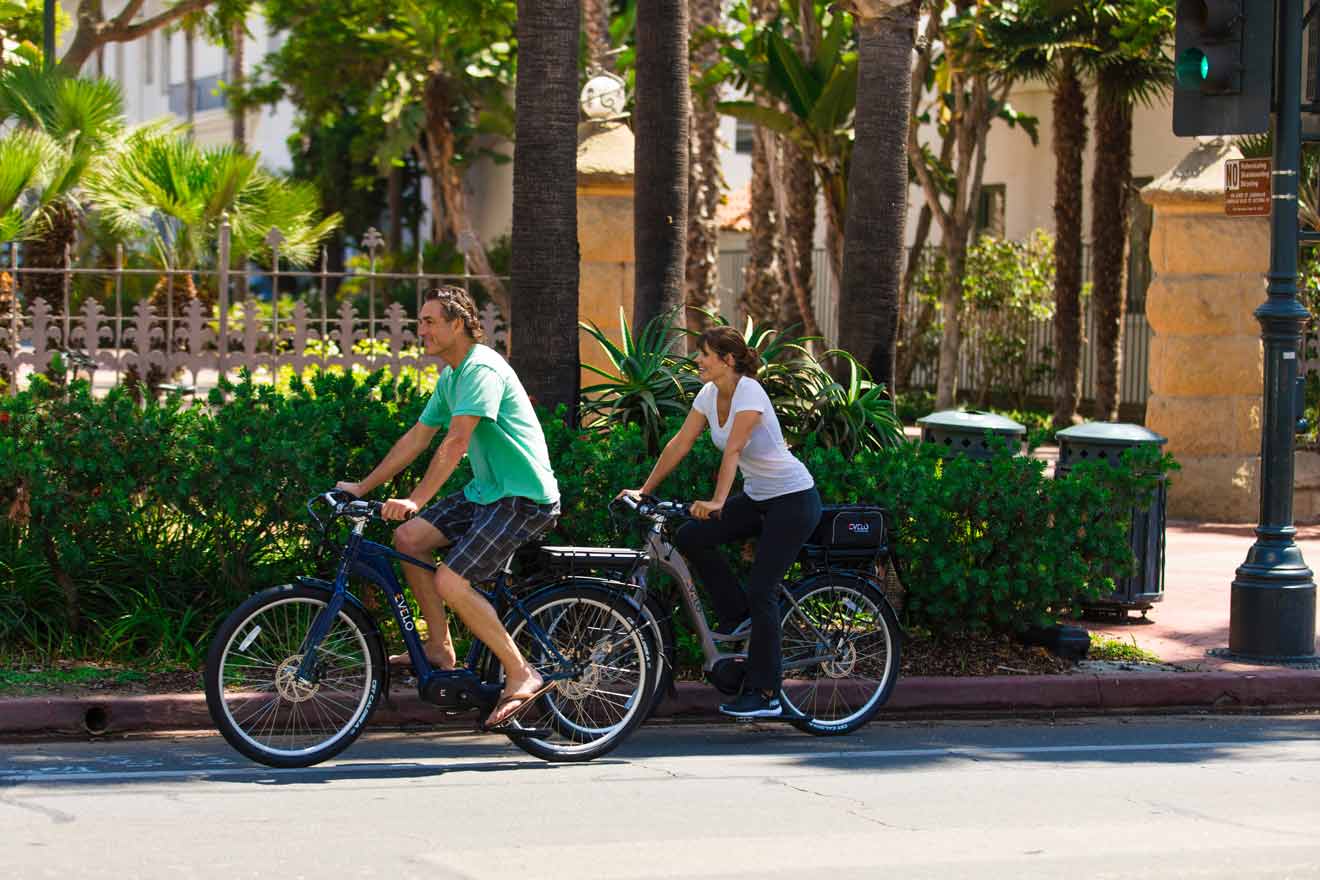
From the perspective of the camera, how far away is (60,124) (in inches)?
680

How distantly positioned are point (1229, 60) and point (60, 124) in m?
11.6

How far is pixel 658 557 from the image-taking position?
25.7ft

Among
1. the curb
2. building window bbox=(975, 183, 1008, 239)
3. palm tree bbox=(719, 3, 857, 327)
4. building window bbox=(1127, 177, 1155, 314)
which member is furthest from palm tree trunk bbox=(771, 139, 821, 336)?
the curb

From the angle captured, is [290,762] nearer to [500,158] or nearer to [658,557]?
[658,557]

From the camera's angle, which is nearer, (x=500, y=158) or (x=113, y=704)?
(x=113, y=704)

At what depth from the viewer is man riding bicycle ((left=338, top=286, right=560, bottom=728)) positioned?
725 cm

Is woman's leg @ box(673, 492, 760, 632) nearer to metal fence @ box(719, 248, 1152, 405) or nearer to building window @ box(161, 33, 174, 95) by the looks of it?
metal fence @ box(719, 248, 1152, 405)

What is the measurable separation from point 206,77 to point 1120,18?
3861 centimetres

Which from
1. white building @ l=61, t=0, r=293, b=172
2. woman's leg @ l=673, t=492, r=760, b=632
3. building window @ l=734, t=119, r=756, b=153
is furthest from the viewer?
white building @ l=61, t=0, r=293, b=172

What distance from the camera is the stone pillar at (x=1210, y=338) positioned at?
15461 mm

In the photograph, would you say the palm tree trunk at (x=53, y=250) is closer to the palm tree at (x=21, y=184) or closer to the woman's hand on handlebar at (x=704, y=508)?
the palm tree at (x=21, y=184)

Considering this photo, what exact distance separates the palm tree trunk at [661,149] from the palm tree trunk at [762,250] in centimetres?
1162

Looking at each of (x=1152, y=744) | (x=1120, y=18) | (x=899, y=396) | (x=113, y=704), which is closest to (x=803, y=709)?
(x=1152, y=744)

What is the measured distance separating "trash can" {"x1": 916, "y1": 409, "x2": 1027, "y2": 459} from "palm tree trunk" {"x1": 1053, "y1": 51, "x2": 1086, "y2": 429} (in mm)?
13295
